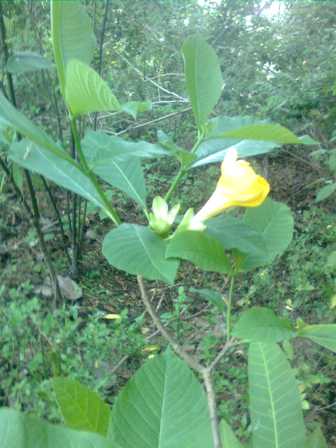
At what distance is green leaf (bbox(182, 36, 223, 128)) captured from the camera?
0.56 meters

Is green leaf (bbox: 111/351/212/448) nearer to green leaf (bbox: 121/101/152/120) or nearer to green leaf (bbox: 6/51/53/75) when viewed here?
green leaf (bbox: 121/101/152/120)

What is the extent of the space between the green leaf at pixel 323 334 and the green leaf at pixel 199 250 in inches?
5.2

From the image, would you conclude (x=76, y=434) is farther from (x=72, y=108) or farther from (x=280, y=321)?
(x=280, y=321)

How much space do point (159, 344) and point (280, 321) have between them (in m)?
1.28

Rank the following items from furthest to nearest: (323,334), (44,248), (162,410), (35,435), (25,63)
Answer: (44,248) < (25,63) < (323,334) < (162,410) < (35,435)

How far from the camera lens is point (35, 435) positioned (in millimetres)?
287

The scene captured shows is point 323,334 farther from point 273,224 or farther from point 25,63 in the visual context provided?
point 25,63

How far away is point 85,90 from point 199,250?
0.19m

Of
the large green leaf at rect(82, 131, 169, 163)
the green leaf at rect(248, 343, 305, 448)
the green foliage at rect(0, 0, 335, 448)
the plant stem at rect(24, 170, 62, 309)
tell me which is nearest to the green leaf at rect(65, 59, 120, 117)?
the green foliage at rect(0, 0, 335, 448)

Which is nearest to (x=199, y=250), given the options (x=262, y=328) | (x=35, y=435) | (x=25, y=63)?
(x=262, y=328)

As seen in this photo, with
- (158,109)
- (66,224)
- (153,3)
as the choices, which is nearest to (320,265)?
(66,224)

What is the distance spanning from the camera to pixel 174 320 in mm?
1979

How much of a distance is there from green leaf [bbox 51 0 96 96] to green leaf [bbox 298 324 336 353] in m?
0.39

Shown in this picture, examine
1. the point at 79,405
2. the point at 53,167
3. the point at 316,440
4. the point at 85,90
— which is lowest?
the point at 316,440
